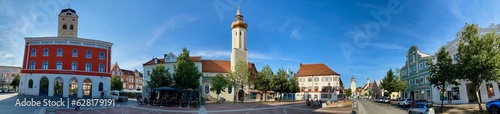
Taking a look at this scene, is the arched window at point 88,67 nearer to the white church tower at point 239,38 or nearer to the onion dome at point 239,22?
the white church tower at point 239,38

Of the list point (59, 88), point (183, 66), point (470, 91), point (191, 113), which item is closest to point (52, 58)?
point (59, 88)

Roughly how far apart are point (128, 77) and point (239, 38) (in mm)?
52893

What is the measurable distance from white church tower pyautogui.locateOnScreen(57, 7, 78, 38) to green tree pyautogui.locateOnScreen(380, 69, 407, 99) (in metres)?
62.3

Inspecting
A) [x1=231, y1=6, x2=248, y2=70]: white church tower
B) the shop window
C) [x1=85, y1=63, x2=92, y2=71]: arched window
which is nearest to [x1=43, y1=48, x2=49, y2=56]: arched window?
[x1=85, y1=63, x2=92, y2=71]: arched window

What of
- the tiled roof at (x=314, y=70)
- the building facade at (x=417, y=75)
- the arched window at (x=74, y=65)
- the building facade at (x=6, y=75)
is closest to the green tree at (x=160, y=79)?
the arched window at (x=74, y=65)

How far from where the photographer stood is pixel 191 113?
27.6m

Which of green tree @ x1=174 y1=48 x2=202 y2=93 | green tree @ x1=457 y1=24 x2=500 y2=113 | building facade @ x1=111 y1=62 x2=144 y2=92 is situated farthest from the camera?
building facade @ x1=111 y1=62 x2=144 y2=92

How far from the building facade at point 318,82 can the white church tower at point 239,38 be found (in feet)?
84.8

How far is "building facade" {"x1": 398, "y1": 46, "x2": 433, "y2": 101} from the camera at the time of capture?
50.5m

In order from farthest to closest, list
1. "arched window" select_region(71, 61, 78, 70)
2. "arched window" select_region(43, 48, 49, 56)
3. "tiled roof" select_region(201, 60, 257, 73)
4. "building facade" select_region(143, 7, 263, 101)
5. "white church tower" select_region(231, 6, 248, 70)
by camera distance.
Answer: "white church tower" select_region(231, 6, 248, 70), "tiled roof" select_region(201, 60, 257, 73), "building facade" select_region(143, 7, 263, 101), "arched window" select_region(71, 61, 78, 70), "arched window" select_region(43, 48, 49, 56)

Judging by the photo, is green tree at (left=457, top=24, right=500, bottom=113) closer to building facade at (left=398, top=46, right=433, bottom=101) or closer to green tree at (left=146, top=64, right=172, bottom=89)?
building facade at (left=398, top=46, right=433, bottom=101)

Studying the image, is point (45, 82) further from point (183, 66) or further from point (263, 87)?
point (263, 87)

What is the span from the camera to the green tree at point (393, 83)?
59.9m

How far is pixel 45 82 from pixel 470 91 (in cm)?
6038
